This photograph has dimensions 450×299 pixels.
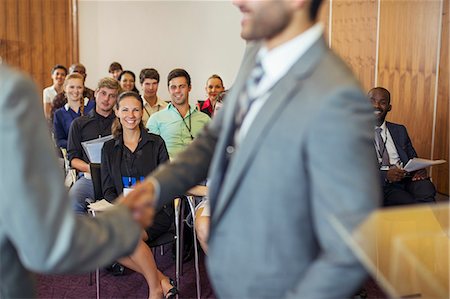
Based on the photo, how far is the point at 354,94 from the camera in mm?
1267

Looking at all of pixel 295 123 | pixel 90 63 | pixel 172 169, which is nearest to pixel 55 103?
pixel 90 63

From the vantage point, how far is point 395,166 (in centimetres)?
454

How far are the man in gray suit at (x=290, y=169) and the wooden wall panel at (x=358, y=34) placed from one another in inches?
204

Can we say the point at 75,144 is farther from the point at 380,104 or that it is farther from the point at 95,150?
the point at 380,104

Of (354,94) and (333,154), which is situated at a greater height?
(354,94)

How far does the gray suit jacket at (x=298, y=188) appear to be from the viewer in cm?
123

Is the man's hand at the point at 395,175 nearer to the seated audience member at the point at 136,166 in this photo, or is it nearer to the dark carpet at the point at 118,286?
the dark carpet at the point at 118,286

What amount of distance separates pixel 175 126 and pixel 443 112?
87.8 inches

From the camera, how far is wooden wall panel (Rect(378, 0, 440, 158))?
216 inches

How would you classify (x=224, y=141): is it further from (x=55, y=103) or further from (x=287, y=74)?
(x=55, y=103)

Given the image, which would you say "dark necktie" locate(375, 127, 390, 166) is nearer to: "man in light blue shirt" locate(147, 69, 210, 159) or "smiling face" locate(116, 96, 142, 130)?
"man in light blue shirt" locate(147, 69, 210, 159)

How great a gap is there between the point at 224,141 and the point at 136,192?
9.4 inches

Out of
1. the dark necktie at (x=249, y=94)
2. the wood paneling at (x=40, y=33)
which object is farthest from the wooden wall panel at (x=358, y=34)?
the dark necktie at (x=249, y=94)

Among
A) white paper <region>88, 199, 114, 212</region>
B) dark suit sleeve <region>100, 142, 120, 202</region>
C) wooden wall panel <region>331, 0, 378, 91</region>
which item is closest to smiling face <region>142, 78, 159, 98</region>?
wooden wall panel <region>331, 0, 378, 91</region>
